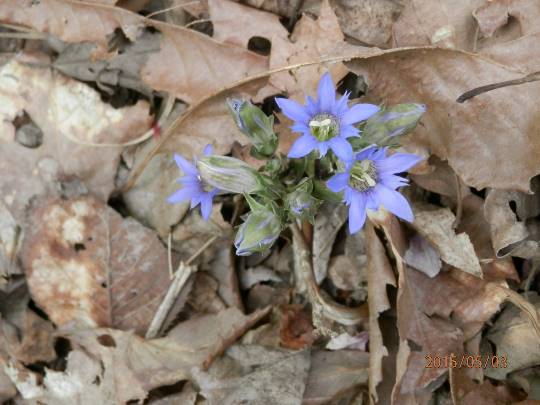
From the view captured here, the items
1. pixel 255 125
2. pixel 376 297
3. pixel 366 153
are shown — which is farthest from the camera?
pixel 376 297

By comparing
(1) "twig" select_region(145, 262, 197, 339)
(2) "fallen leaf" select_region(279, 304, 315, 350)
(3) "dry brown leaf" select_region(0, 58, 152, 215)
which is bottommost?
(2) "fallen leaf" select_region(279, 304, 315, 350)

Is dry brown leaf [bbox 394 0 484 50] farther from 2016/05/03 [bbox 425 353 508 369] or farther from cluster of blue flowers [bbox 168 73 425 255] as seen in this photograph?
2016/05/03 [bbox 425 353 508 369]

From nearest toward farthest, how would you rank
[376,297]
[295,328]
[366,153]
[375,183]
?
[366,153] < [375,183] < [376,297] < [295,328]

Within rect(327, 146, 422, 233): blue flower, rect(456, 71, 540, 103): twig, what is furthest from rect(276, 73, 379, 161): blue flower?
rect(456, 71, 540, 103): twig

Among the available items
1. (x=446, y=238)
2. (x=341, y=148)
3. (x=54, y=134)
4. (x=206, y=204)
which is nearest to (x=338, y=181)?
(x=341, y=148)

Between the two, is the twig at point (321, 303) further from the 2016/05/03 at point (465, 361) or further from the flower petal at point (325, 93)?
the flower petal at point (325, 93)

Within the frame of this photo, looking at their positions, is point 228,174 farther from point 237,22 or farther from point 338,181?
point 237,22

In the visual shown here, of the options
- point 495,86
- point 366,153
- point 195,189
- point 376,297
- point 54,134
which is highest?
point 366,153
